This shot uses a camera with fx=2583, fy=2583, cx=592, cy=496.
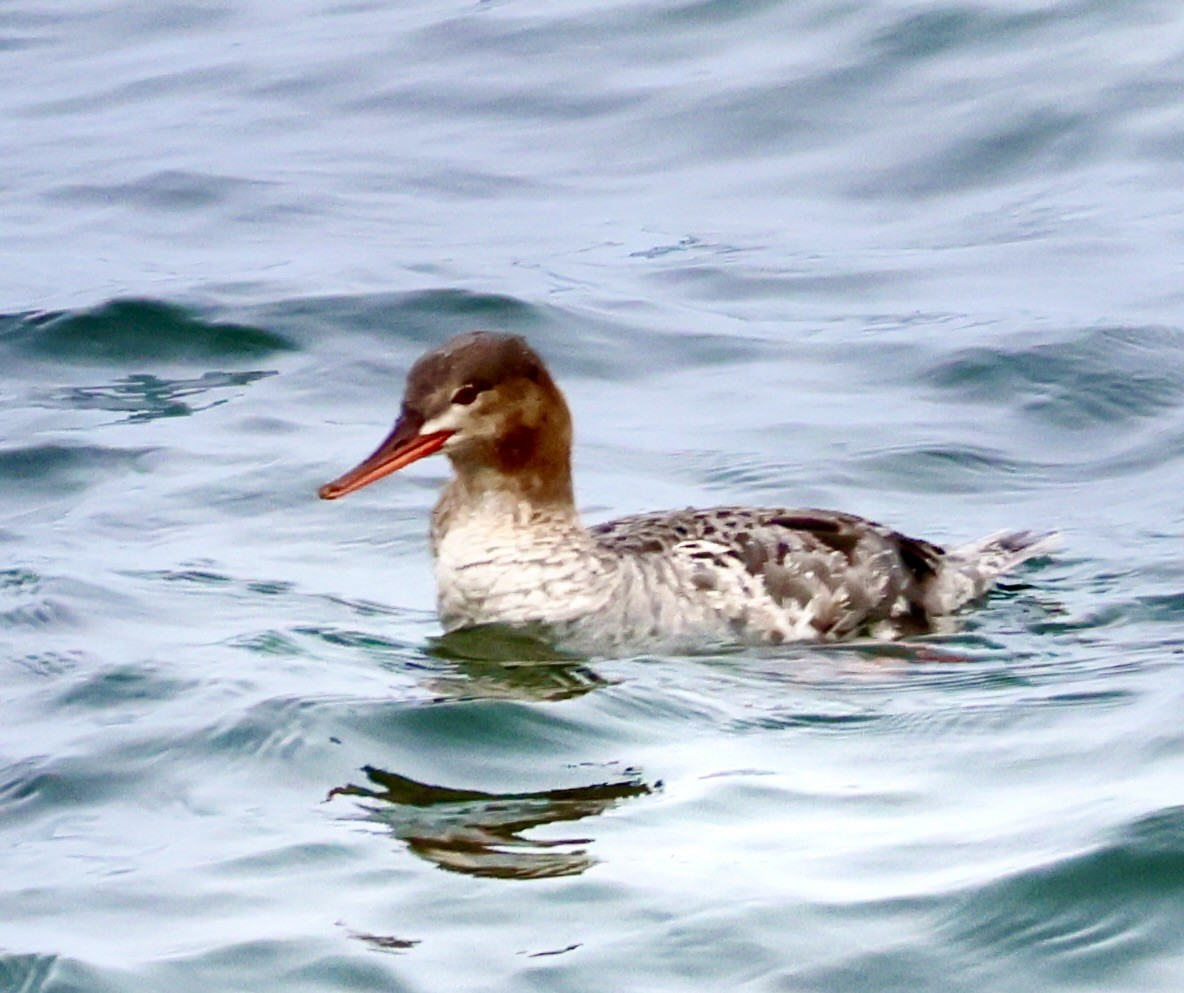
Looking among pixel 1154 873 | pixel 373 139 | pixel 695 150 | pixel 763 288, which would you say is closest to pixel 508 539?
pixel 1154 873

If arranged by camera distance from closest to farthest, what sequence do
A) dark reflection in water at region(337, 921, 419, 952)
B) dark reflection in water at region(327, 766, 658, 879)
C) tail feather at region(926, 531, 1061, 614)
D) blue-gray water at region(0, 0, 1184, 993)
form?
dark reflection in water at region(337, 921, 419, 952), blue-gray water at region(0, 0, 1184, 993), dark reflection in water at region(327, 766, 658, 879), tail feather at region(926, 531, 1061, 614)

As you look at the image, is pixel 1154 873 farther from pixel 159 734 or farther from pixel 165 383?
pixel 165 383

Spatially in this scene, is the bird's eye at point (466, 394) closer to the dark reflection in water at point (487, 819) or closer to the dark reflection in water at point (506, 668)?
the dark reflection in water at point (506, 668)

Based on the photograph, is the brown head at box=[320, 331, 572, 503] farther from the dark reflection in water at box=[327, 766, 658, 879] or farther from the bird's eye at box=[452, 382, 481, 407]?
the dark reflection in water at box=[327, 766, 658, 879]

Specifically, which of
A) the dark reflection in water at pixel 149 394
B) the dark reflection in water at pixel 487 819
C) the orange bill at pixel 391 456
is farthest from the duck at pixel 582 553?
the dark reflection in water at pixel 149 394

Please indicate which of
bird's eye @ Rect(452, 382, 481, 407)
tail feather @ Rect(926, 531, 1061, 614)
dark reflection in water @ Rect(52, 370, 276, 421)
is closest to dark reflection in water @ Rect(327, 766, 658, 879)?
bird's eye @ Rect(452, 382, 481, 407)

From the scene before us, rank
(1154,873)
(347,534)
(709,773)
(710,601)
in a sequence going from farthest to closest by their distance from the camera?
(347,534)
(710,601)
(709,773)
(1154,873)

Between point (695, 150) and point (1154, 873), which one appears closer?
point (1154, 873)

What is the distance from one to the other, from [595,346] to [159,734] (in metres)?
6.07

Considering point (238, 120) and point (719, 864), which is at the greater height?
point (238, 120)

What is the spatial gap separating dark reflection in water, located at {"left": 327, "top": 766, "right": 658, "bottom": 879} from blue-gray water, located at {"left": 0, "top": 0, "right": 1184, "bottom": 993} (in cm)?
2

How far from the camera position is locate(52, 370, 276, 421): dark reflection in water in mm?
11969

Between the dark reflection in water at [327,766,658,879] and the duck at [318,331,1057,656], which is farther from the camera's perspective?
the duck at [318,331,1057,656]

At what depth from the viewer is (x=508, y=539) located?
8.66 m
